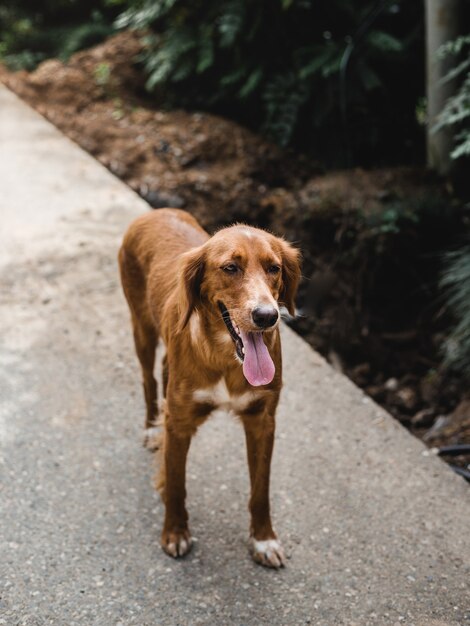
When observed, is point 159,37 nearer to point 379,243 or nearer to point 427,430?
point 379,243

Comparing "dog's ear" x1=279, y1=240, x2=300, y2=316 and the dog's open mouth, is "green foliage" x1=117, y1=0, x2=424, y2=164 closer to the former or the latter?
"dog's ear" x1=279, y1=240, x2=300, y2=316

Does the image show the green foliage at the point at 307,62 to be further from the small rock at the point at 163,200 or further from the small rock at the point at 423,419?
the small rock at the point at 423,419

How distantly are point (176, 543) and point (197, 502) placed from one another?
321 millimetres

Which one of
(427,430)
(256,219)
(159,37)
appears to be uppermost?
(159,37)

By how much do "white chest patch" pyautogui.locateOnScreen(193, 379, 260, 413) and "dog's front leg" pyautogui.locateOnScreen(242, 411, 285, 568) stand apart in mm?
123

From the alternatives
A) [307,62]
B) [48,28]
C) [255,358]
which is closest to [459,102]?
[307,62]

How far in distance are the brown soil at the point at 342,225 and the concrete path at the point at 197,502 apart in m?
0.92

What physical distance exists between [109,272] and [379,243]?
2.12 m

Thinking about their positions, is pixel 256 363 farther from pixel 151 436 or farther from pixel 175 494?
pixel 151 436

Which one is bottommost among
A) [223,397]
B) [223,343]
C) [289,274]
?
[223,397]

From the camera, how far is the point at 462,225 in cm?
556

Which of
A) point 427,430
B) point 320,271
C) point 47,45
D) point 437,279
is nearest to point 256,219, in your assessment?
point 320,271

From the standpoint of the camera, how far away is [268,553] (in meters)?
2.98

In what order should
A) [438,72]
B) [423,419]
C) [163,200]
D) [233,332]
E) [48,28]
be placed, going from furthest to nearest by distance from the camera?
[48,28]
[163,200]
[438,72]
[423,419]
[233,332]
